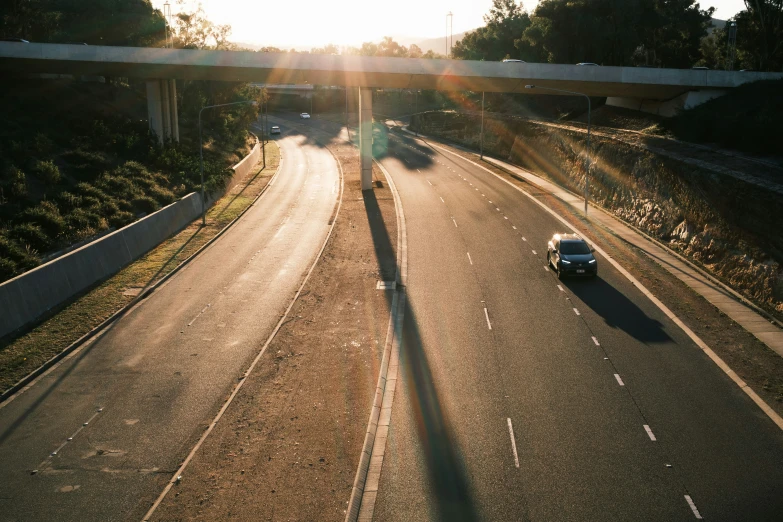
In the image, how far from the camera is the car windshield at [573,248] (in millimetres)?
37906

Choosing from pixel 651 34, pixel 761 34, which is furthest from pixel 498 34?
pixel 761 34

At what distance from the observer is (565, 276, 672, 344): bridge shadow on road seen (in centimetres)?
2911

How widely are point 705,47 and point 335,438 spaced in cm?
8857

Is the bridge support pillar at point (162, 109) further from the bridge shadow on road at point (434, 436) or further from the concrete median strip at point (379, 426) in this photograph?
the bridge shadow on road at point (434, 436)

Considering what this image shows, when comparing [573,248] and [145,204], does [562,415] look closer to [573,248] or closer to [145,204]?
[573,248]

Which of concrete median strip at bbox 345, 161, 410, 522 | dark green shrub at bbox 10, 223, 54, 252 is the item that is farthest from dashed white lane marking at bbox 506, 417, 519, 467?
dark green shrub at bbox 10, 223, 54, 252

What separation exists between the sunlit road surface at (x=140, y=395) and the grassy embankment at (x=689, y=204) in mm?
24493

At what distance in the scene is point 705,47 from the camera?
89.7 meters

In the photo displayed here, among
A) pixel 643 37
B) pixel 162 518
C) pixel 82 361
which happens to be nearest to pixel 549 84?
pixel 643 37

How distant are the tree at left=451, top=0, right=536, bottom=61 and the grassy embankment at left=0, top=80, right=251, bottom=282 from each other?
232 feet

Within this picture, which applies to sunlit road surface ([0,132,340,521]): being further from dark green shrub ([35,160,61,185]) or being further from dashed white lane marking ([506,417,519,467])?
dark green shrub ([35,160,61,185])

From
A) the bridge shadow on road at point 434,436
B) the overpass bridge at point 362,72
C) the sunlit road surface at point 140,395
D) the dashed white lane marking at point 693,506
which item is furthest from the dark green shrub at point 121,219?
the dashed white lane marking at point 693,506

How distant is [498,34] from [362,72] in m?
85.8

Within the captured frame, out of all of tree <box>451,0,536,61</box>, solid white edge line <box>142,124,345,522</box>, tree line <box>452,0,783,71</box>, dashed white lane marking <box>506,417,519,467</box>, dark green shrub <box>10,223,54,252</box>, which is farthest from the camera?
tree <box>451,0,536,61</box>
